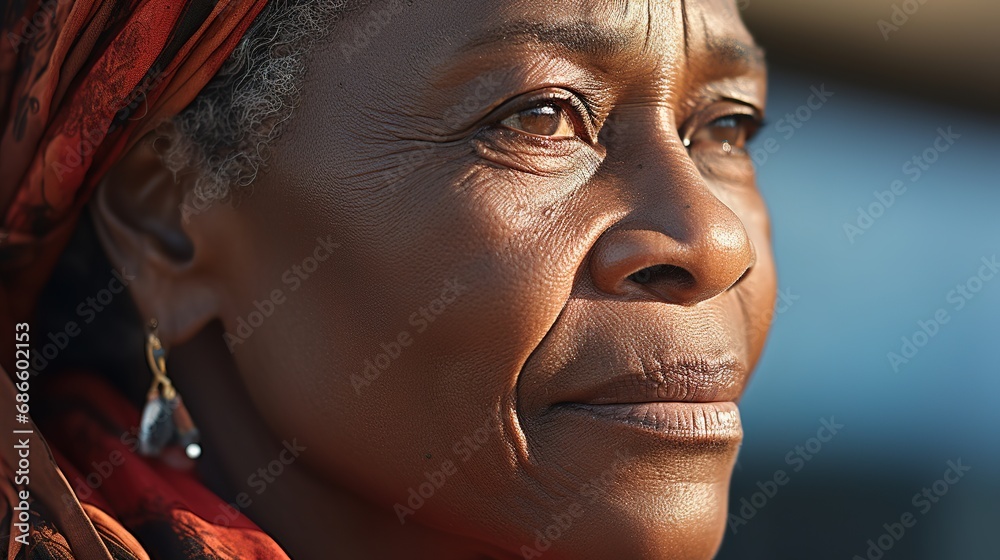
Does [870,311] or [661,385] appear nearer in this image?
[661,385]

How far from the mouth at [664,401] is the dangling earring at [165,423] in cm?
76

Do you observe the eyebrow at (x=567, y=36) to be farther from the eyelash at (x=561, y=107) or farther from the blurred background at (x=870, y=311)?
the blurred background at (x=870, y=311)

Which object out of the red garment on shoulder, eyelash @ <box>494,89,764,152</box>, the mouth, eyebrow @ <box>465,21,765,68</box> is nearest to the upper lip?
the mouth

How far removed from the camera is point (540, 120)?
5.37 ft

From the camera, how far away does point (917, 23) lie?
4.16 m

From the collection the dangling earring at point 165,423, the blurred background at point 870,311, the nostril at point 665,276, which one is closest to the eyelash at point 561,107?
the nostril at point 665,276

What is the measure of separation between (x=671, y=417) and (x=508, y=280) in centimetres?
34

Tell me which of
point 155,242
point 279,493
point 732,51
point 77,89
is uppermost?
point 732,51

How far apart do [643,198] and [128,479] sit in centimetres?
106

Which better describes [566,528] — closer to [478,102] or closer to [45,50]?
[478,102]

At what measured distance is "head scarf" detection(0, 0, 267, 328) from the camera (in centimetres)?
167

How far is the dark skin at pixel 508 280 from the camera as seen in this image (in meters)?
1.53

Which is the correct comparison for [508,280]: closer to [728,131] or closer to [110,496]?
[728,131]

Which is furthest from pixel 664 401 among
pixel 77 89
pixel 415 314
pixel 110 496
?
pixel 77 89
